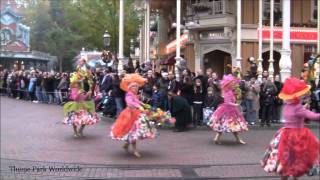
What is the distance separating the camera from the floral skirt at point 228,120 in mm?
13843

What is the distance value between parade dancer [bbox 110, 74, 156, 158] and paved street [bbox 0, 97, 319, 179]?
1.59ft

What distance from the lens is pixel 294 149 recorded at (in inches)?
308

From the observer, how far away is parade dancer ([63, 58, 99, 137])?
1505 cm

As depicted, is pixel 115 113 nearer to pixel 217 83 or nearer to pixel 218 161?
pixel 217 83

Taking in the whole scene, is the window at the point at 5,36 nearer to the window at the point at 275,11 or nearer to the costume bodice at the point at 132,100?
the window at the point at 275,11

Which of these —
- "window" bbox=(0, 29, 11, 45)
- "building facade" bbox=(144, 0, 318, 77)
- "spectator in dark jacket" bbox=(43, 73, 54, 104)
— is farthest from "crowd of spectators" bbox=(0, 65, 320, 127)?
"window" bbox=(0, 29, 11, 45)

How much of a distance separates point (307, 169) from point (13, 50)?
5171 centimetres

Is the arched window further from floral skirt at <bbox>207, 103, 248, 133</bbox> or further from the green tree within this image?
floral skirt at <bbox>207, 103, 248, 133</bbox>

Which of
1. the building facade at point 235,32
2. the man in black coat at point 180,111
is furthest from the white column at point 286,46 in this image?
the building facade at point 235,32

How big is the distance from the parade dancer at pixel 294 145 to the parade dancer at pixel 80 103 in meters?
7.72

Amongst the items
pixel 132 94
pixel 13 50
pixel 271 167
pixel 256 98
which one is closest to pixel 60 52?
pixel 13 50

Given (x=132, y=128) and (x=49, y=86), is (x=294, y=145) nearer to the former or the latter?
(x=132, y=128)

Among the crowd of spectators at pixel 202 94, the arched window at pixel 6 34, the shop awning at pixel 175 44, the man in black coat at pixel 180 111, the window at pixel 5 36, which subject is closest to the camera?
the man in black coat at pixel 180 111

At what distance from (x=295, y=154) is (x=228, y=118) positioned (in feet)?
20.0
